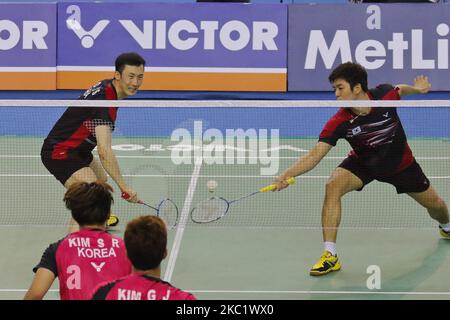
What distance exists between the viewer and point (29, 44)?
14.4m

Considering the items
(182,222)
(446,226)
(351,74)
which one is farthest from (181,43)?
(351,74)

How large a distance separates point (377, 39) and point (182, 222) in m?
5.83

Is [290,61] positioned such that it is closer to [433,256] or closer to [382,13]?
[382,13]

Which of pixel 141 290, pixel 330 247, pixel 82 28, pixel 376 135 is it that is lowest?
pixel 330 247

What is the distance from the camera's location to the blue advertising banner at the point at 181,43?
1435 cm

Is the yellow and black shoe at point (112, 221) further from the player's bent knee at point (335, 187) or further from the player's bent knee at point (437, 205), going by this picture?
the player's bent knee at point (437, 205)

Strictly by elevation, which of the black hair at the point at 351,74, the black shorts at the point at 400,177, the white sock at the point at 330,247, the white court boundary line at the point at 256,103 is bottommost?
the white sock at the point at 330,247

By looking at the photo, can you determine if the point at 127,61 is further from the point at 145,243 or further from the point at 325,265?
the point at 145,243

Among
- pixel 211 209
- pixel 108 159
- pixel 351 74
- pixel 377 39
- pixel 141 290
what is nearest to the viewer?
pixel 141 290

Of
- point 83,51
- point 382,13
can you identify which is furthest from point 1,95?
point 382,13

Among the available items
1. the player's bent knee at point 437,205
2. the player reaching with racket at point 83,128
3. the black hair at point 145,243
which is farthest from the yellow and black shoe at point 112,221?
the black hair at point 145,243

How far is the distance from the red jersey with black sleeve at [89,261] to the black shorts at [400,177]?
144 inches

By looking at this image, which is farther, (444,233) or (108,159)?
(444,233)

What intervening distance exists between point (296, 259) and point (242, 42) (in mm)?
6288
